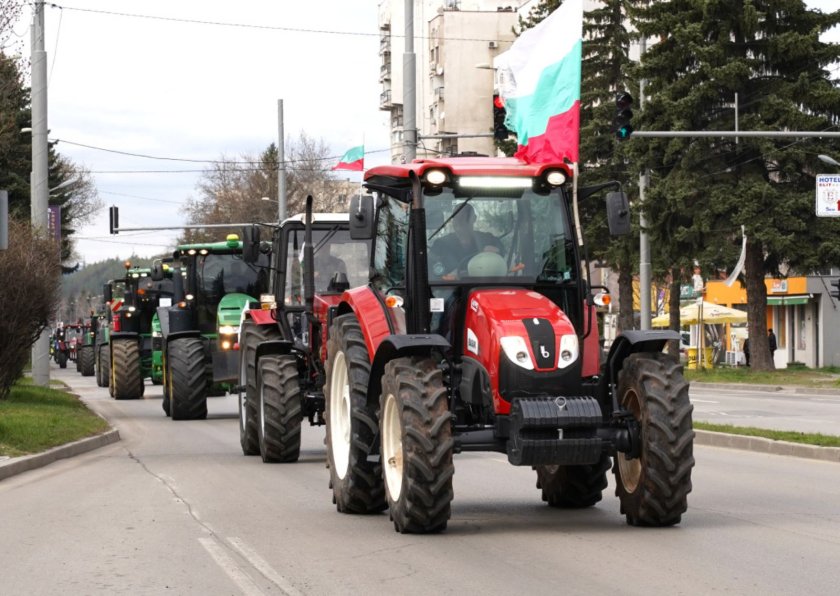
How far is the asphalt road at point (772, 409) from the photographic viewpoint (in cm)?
2570

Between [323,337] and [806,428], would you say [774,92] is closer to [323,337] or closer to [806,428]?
[806,428]

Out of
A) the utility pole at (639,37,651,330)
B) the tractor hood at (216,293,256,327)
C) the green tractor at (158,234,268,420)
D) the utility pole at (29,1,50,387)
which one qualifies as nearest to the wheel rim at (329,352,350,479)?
the green tractor at (158,234,268,420)

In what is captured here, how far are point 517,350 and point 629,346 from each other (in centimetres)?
96

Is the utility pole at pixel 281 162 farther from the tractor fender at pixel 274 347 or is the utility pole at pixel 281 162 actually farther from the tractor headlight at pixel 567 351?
the tractor headlight at pixel 567 351

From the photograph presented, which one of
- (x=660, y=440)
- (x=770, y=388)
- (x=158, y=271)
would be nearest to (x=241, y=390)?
(x=660, y=440)

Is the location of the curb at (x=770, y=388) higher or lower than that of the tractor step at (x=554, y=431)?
lower

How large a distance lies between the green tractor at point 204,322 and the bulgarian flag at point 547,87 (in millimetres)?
11572

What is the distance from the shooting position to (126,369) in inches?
1412

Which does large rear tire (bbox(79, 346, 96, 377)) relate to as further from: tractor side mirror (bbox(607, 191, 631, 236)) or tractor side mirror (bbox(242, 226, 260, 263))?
tractor side mirror (bbox(607, 191, 631, 236))

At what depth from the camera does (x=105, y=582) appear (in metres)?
9.30

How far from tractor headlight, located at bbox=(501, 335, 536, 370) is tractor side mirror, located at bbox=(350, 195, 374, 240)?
68.0 inches

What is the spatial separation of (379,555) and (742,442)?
1124cm

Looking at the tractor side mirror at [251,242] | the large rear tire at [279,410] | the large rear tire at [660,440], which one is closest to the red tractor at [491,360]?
the large rear tire at [660,440]

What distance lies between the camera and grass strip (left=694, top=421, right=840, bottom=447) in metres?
19.3
